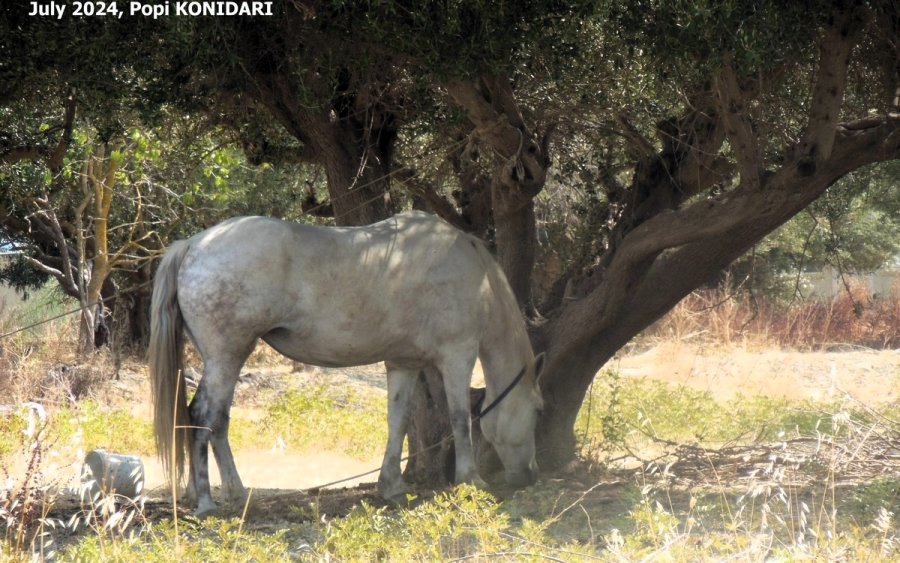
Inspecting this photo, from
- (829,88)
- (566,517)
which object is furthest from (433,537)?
(829,88)

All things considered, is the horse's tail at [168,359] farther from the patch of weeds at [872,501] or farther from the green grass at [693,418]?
the patch of weeds at [872,501]

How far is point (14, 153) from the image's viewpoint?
852 cm

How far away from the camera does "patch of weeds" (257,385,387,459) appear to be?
11.0 meters

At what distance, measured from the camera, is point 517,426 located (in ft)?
25.0

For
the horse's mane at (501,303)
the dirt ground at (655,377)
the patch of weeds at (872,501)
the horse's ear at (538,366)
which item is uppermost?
the horse's mane at (501,303)

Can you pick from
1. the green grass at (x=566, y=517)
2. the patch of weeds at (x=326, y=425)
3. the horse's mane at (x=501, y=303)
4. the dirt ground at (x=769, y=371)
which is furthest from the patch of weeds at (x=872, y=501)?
the dirt ground at (x=769, y=371)

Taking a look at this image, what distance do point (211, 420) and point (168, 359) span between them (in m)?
0.49

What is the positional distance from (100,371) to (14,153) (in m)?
6.52

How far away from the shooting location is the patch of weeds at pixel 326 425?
11.0m

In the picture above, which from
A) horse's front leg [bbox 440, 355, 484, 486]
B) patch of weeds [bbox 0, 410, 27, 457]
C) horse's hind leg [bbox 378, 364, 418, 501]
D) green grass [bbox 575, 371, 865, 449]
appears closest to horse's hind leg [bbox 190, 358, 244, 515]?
horse's hind leg [bbox 378, 364, 418, 501]

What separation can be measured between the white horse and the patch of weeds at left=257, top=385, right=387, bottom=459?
3103 mm

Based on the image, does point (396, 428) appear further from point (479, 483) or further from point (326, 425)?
point (326, 425)

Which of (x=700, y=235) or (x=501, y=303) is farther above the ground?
(x=700, y=235)

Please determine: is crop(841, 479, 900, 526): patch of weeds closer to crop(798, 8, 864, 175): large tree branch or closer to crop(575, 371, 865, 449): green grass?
crop(798, 8, 864, 175): large tree branch
